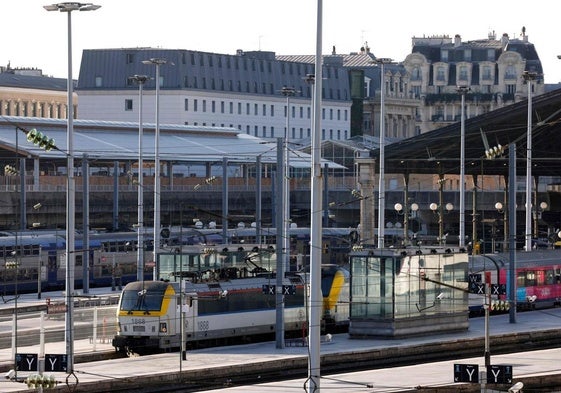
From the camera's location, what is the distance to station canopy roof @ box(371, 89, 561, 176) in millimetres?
93875

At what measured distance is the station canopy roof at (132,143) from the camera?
113 m

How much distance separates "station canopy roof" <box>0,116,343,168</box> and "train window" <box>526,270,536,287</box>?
35.3m

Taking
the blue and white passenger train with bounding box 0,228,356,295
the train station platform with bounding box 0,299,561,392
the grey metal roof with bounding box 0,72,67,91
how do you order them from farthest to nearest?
1. the grey metal roof with bounding box 0,72,67,91
2. the blue and white passenger train with bounding box 0,228,356,295
3. the train station platform with bounding box 0,299,561,392

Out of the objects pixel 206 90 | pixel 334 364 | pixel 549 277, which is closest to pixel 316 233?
pixel 334 364

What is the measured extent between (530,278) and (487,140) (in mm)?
21239

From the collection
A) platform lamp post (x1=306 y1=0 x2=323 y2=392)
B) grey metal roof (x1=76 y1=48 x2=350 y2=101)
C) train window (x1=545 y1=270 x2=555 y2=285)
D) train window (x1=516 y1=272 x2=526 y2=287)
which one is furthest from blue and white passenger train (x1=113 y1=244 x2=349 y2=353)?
grey metal roof (x1=76 y1=48 x2=350 y2=101)

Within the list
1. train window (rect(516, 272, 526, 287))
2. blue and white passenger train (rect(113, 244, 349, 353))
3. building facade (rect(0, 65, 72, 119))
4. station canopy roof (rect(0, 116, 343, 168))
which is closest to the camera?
blue and white passenger train (rect(113, 244, 349, 353))

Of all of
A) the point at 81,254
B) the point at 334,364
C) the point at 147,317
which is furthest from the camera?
the point at 81,254

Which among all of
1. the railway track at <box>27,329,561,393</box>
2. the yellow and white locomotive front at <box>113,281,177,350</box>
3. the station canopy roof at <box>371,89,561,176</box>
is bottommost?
the railway track at <box>27,329,561,393</box>

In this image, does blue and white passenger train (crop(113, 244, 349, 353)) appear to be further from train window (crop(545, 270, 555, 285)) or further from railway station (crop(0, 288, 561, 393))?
train window (crop(545, 270, 555, 285))

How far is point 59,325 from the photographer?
229 feet

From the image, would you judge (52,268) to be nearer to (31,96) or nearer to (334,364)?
(334,364)

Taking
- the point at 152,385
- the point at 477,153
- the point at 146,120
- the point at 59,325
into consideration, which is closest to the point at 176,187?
the point at 477,153

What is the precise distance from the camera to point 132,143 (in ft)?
411
